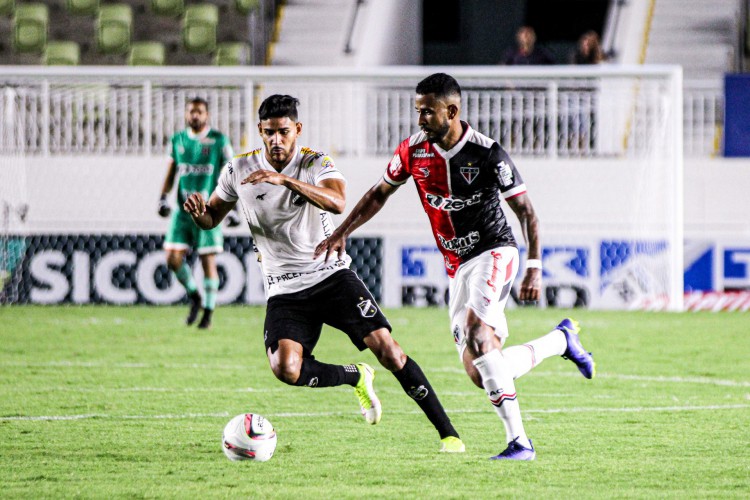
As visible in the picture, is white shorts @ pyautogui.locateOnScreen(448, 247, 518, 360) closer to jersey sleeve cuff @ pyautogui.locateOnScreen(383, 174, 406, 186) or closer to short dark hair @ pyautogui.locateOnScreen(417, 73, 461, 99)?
jersey sleeve cuff @ pyautogui.locateOnScreen(383, 174, 406, 186)

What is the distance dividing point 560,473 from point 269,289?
1.93 meters

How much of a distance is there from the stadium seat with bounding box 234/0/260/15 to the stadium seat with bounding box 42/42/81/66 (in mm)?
2575

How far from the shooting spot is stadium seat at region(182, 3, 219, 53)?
19.8 meters

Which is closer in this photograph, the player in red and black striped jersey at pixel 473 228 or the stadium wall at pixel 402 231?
the player in red and black striped jersey at pixel 473 228

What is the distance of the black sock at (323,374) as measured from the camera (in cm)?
632

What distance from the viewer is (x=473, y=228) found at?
616 centimetres

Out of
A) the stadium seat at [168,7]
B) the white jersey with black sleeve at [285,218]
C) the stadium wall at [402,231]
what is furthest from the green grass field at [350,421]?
the stadium seat at [168,7]

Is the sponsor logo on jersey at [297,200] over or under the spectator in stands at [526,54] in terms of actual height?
under

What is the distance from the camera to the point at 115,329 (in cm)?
1265

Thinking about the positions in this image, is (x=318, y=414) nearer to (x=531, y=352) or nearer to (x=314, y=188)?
(x=531, y=352)

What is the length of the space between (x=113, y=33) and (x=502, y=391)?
50.5 ft

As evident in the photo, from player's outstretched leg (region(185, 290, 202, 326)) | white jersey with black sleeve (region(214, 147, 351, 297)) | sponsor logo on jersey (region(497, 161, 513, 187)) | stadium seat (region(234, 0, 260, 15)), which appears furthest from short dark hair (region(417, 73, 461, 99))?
stadium seat (region(234, 0, 260, 15))

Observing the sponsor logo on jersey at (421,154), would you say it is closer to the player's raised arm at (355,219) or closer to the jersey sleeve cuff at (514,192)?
the player's raised arm at (355,219)

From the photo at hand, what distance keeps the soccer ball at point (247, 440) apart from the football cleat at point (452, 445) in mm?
826
